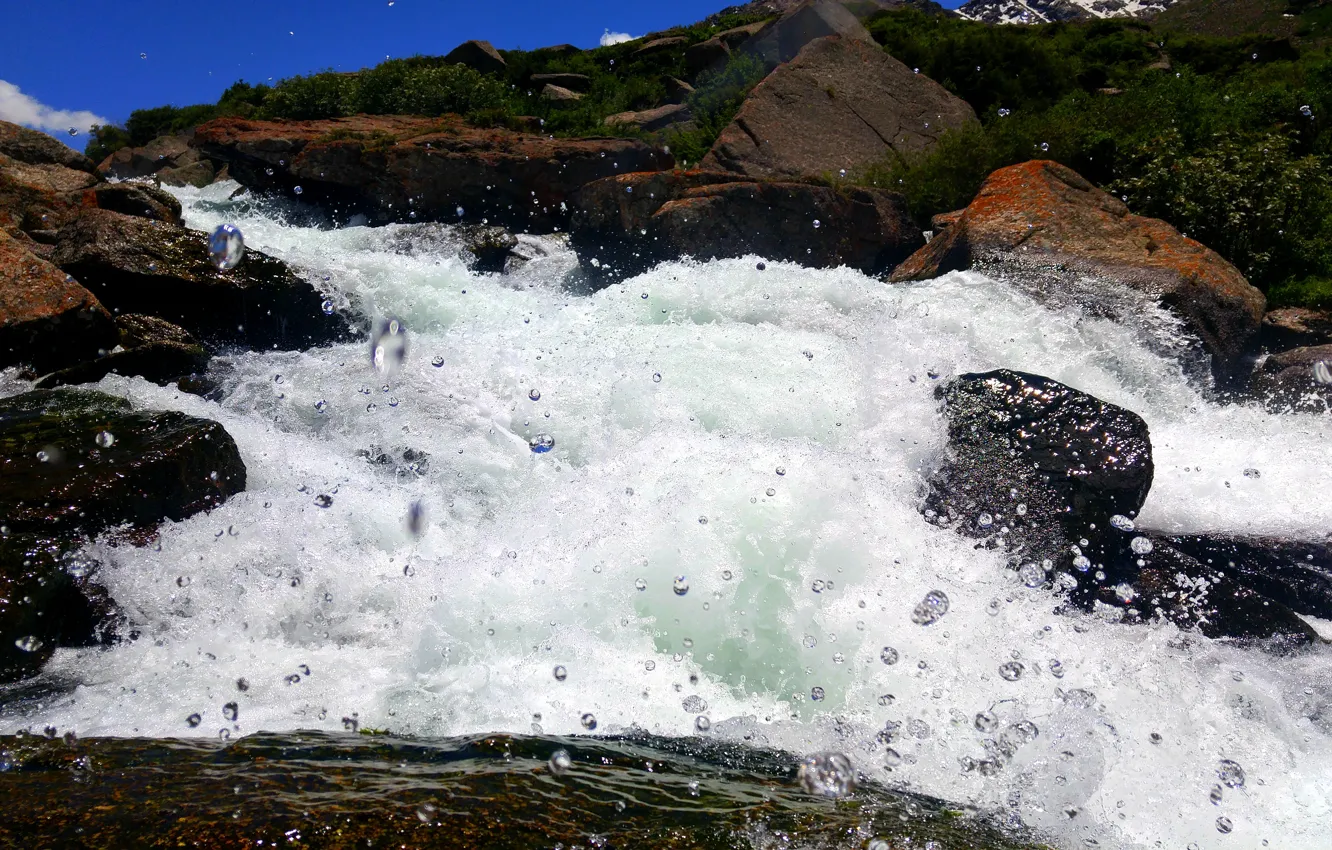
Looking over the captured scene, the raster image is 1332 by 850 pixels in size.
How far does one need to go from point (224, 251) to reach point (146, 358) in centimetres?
152

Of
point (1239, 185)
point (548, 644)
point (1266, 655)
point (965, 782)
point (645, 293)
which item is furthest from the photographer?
point (1239, 185)

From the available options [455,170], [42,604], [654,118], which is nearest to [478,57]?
[654,118]

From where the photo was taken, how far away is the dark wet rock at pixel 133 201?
8.58 metres

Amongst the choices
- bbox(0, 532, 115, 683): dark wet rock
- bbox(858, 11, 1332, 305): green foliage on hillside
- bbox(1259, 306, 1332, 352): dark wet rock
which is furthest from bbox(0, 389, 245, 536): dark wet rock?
bbox(858, 11, 1332, 305): green foliage on hillside

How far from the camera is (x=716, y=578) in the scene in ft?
13.3

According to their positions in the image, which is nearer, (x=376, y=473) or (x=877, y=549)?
(x=877, y=549)

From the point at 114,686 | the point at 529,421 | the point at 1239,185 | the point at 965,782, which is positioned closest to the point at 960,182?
the point at 1239,185

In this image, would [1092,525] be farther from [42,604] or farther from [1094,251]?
[42,604]

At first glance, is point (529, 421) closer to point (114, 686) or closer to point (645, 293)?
point (645, 293)

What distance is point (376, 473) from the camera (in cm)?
539

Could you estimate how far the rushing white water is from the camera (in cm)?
310

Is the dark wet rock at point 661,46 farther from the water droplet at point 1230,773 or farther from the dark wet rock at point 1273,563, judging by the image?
the water droplet at point 1230,773

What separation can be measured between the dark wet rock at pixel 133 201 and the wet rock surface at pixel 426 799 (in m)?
7.44

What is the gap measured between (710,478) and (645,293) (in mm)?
3850
